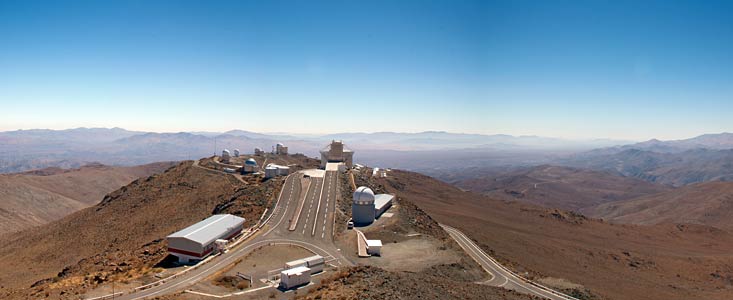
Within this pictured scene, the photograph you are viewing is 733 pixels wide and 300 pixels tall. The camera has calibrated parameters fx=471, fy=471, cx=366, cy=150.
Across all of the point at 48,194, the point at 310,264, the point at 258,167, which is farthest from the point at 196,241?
the point at 48,194

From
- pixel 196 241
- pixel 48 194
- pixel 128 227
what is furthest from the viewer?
pixel 48 194

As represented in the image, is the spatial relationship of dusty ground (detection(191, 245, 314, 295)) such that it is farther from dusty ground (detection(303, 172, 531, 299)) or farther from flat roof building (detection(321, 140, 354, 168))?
flat roof building (detection(321, 140, 354, 168))

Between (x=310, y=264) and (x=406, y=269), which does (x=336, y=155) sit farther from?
(x=310, y=264)

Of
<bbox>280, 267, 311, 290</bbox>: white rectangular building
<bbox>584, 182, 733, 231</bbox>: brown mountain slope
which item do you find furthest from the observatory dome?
<bbox>584, 182, 733, 231</bbox>: brown mountain slope

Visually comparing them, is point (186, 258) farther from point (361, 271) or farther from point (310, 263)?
point (361, 271)

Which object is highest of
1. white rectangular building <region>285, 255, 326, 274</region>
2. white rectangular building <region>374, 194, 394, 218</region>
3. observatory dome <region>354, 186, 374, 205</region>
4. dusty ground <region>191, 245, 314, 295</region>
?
observatory dome <region>354, 186, 374, 205</region>
